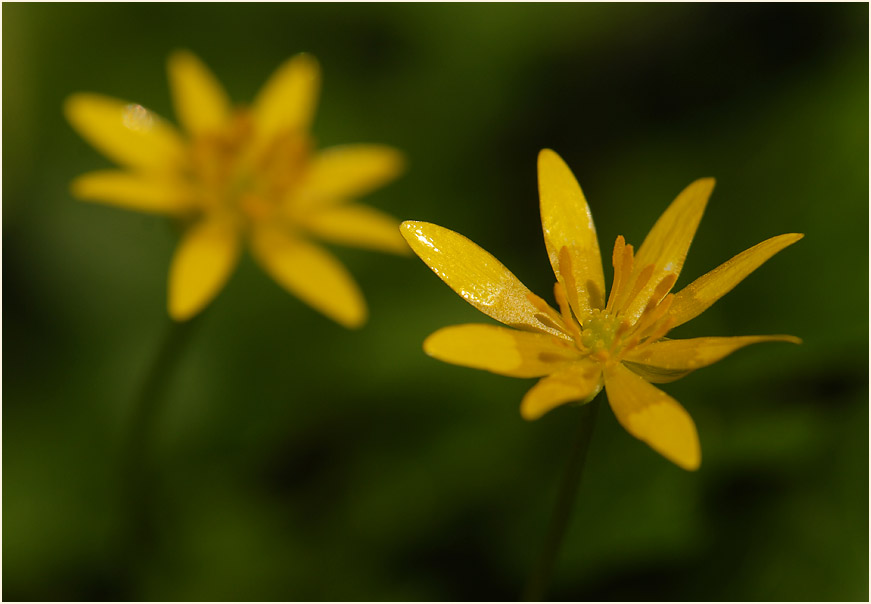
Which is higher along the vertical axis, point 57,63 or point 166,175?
point 57,63

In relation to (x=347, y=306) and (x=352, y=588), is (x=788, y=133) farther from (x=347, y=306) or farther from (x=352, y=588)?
(x=352, y=588)

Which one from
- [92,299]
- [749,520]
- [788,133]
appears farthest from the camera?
[92,299]

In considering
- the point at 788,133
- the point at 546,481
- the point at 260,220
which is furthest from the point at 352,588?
the point at 788,133

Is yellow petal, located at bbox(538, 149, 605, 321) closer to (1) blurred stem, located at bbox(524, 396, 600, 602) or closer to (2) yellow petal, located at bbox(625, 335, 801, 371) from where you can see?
(2) yellow petal, located at bbox(625, 335, 801, 371)

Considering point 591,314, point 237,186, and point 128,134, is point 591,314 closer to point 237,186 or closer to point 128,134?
point 237,186

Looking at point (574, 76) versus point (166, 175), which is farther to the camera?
point (574, 76)
